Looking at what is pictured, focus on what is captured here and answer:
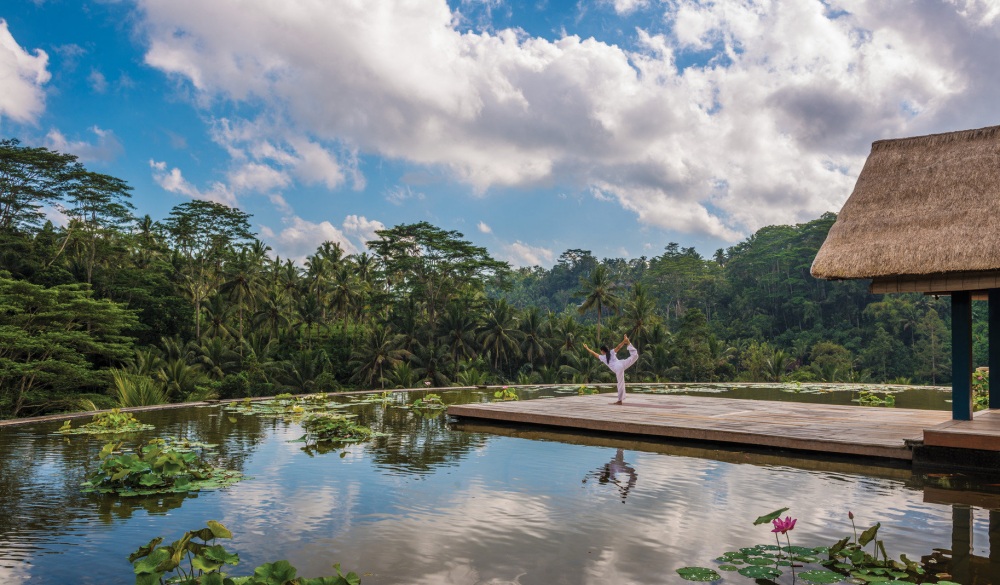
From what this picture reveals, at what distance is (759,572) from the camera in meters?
3.64

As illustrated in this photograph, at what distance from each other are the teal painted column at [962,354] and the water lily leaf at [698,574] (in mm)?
4768

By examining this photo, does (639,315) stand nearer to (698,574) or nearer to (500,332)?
(500,332)

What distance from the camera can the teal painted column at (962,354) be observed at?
22.8 ft

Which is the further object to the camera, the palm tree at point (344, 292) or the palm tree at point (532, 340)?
the palm tree at point (344, 292)

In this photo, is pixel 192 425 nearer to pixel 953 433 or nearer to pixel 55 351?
pixel 953 433

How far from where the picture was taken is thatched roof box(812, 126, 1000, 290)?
6852mm

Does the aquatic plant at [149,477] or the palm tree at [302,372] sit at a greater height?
the aquatic plant at [149,477]

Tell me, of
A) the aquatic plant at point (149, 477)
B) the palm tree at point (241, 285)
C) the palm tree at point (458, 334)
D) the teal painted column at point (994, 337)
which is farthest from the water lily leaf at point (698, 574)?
the palm tree at point (241, 285)

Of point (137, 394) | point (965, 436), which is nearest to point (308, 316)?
point (137, 394)

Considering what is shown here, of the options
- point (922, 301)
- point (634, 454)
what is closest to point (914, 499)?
point (634, 454)

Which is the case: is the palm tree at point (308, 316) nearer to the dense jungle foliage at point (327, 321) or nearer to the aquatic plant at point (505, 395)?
the dense jungle foliage at point (327, 321)

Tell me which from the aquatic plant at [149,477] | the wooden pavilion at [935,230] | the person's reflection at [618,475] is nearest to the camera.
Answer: the aquatic plant at [149,477]

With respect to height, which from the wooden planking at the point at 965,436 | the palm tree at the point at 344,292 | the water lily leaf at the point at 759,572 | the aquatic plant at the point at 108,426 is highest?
the palm tree at the point at 344,292

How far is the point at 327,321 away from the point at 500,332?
511 inches
